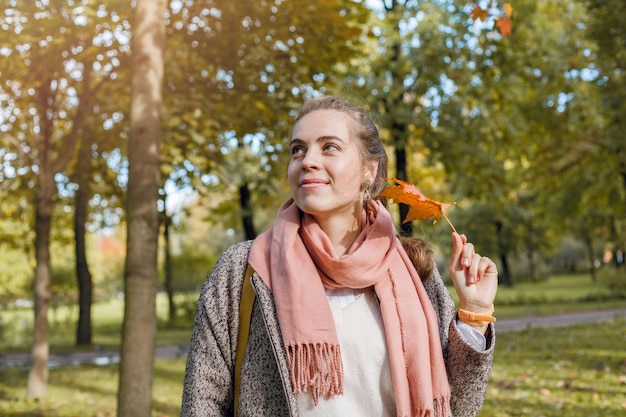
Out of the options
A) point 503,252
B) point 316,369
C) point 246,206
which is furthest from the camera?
point 503,252

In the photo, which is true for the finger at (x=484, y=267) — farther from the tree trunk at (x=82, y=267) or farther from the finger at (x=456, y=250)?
the tree trunk at (x=82, y=267)

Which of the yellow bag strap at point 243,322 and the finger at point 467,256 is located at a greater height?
the finger at point 467,256

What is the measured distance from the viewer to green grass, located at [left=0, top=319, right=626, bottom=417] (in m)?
7.47

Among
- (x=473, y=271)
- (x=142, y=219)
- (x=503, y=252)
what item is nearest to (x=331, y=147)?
(x=473, y=271)

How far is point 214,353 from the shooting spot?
2215 millimetres

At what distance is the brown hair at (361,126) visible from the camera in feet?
7.91

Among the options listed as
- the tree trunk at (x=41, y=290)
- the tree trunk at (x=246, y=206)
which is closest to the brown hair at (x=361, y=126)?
the tree trunk at (x=41, y=290)

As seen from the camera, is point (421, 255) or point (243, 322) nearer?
point (243, 322)

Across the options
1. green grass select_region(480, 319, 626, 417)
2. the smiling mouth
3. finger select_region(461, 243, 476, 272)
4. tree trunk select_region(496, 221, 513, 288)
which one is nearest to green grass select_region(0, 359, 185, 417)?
green grass select_region(480, 319, 626, 417)

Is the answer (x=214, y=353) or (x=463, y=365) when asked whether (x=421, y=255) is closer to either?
(x=463, y=365)

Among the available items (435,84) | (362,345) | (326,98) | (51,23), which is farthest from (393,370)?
(435,84)

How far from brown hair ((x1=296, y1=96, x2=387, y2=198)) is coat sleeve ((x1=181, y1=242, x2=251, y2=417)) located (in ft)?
1.96

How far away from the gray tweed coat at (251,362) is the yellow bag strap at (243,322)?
0.05 feet

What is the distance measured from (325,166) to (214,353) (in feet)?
2.25
